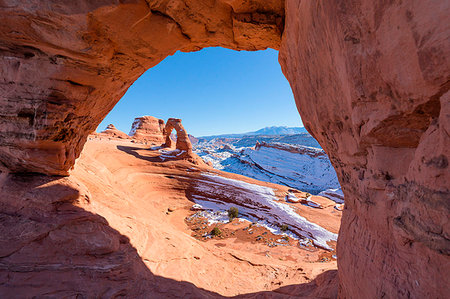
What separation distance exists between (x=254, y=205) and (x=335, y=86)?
11.3 meters

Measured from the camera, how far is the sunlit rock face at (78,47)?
8.55 ft

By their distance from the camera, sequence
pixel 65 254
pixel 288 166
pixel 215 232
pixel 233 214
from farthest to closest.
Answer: pixel 288 166 → pixel 233 214 → pixel 215 232 → pixel 65 254

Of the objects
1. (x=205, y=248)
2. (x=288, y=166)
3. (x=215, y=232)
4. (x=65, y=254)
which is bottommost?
(x=215, y=232)

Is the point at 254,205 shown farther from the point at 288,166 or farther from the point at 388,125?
the point at 288,166

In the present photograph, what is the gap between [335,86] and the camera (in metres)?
2.04

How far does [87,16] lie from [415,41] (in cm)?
389

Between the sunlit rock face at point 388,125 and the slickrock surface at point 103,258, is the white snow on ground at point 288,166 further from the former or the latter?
the sunlit rock face at point 388,125

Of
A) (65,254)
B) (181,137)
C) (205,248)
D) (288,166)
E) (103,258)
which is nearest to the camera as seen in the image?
(65,254)

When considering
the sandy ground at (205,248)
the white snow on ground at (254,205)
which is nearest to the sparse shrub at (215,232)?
the sandy ground at (205,248)

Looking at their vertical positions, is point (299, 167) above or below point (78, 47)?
below

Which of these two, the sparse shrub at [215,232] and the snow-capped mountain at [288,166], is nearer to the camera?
the sparse shrub at [215,232]

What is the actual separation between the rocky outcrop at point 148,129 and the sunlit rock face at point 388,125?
30707 millimetres

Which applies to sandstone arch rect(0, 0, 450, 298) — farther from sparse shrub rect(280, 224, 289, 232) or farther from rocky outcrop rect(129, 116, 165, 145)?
rocky outcrop rect(129, 116, 165, 145)

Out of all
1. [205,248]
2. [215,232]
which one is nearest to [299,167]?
[215,232]
